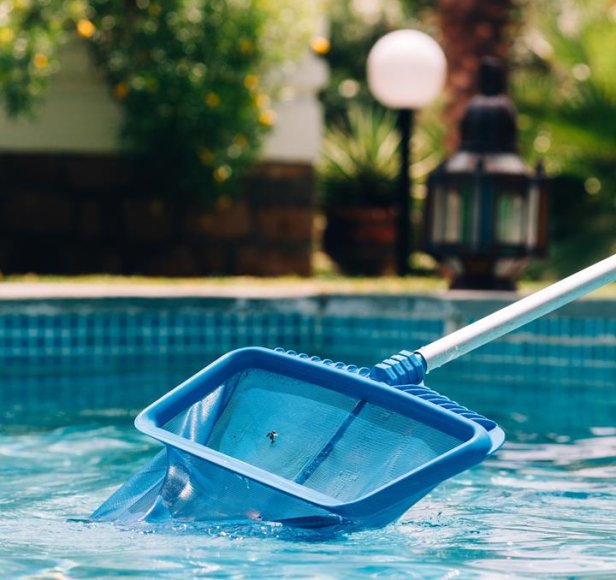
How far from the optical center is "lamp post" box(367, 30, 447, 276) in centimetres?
930

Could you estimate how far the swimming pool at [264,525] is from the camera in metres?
3.11

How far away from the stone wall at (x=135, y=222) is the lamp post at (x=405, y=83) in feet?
3.79

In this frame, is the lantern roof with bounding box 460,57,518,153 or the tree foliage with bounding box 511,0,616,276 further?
the tree foliage with bounding box 511,0,616,276

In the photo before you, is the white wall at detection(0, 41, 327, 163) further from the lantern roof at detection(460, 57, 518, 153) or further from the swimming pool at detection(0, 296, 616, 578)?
the swimming pool at detection(0, 296, 616, 578)

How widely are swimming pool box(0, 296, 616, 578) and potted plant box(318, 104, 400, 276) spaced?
456cm

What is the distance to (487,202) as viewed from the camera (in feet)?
24.2

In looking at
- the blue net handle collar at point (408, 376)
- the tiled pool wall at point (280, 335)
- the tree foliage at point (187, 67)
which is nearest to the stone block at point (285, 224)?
the tree foliage at point (187, 67)

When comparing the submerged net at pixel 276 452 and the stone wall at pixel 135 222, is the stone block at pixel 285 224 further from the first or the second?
the submerged net at pixel 276 452

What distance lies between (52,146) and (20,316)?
10.4 feet

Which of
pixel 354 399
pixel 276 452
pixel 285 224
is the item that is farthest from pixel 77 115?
pixel 354 399

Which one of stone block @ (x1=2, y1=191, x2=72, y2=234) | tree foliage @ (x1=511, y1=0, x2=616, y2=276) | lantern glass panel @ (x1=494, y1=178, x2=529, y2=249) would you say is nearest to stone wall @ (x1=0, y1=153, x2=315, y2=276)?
stone block @ (x1=2, y1=191, x2=72, y2=234)

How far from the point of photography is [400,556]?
3197 millimetres

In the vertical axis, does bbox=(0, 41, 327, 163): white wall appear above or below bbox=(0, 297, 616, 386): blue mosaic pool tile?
above

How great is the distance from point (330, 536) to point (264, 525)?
0.15 m
